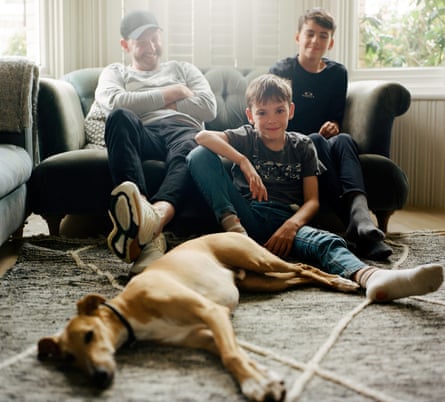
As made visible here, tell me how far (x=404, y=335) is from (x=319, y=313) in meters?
0.23

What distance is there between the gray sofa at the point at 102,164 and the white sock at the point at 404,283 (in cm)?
86

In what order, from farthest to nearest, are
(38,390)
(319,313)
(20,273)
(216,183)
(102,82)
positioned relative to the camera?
1. (102,82)
2. (216,183)
3. (20,273)
4. (319,313)
5. (38,390)

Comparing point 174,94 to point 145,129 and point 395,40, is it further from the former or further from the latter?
point 395,40

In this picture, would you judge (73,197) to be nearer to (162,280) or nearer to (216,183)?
(216,183)

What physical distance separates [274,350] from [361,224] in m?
0.94

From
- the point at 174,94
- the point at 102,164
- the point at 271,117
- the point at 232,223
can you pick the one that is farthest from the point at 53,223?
the point at 271,117

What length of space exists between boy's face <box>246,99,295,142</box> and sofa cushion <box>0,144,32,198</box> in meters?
0.86

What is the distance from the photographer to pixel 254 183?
2.10 m

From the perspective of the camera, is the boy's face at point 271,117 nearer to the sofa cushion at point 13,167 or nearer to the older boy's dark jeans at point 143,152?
the older boy's dark jeans at point 143,152

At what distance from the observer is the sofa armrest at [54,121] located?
8.21 feet

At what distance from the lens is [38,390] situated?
3.73ft

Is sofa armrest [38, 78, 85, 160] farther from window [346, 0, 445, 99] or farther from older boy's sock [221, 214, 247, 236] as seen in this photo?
window [346, 0, 445, 99]

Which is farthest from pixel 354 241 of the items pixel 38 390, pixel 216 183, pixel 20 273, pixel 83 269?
pixel 38 390

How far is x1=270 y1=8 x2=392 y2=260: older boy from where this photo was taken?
2.37 m
